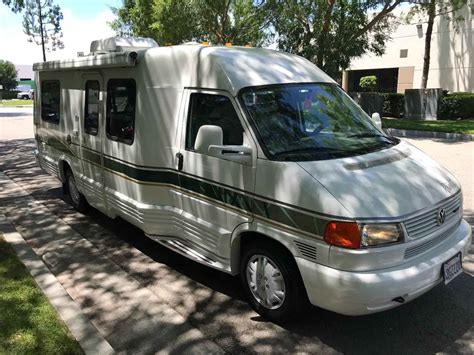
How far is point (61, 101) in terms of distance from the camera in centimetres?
727

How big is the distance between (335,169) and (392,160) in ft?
2.19

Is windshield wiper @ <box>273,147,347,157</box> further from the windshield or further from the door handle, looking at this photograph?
the door handle

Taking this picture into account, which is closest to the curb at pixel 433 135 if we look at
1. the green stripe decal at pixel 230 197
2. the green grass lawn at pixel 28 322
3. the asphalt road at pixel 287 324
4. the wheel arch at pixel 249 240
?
the asphalt road at pixel 287 324

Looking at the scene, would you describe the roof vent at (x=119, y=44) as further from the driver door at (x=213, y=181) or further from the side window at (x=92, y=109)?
the driver door at (x=213, y=181)

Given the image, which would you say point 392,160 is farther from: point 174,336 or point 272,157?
point 174,336

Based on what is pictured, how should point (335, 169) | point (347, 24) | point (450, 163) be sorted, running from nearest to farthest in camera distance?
point (335, 169), point (450, 163), point (347, 24)

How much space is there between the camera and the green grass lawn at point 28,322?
355 cm

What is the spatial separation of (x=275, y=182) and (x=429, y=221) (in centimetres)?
123

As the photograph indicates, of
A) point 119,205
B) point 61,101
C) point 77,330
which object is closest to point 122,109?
point 119,205

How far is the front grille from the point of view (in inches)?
136

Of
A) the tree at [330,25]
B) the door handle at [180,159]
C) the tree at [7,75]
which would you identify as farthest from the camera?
the tree at [7,75]

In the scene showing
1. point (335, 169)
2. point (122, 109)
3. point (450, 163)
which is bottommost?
point (450, 163)

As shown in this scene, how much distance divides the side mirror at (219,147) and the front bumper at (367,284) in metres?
0.95

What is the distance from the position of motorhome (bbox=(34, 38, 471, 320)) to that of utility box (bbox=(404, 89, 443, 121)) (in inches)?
700
